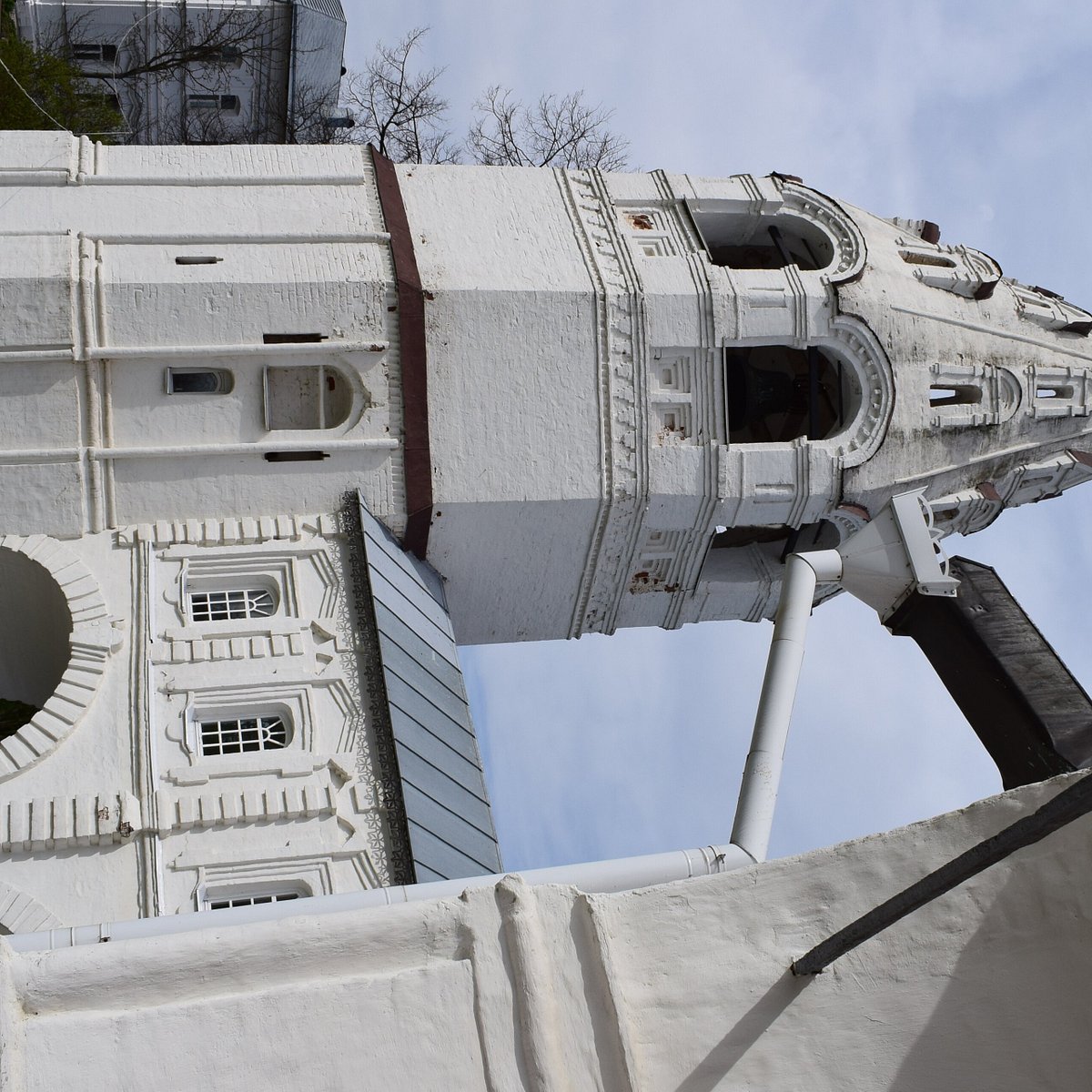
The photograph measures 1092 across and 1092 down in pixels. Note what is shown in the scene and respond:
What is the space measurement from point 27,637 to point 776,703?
32.7ft

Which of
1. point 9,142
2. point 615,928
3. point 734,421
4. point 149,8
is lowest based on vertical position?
point 615,928

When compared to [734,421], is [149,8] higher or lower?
higher

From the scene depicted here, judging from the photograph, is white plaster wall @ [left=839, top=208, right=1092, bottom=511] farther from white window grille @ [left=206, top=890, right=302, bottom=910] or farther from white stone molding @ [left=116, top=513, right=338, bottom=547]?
white window grille @ [left=206, top=890, right=302, bottom=910]

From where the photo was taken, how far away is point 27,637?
53.7ft

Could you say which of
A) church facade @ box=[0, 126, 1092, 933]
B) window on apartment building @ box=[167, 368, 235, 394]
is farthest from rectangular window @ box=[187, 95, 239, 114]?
window on apartment building @ box=[167, 368, 235, 394]

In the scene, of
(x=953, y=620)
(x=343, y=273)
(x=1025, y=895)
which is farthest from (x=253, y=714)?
(x=1025, y=895)

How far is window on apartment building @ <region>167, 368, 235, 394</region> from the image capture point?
51.9ft

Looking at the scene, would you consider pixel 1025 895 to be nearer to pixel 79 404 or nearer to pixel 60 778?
pixel 60 778

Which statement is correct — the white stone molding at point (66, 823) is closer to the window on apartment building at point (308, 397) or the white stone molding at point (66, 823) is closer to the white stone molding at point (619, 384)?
the window on apartment building at point (308, 397)

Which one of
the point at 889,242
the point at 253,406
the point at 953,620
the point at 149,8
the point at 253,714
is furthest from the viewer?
the point at 149,8

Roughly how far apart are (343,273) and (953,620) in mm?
8449

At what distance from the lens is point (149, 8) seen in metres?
37.4

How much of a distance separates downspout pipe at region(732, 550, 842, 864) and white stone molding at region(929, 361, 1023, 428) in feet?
21.0

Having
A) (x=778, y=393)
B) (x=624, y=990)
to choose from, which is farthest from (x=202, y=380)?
(x=624, y=990)
